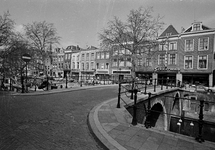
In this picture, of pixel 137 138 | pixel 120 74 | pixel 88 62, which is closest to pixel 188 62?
pixel 120 74

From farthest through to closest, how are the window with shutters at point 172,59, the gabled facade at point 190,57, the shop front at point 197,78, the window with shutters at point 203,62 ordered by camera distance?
the window with shutters at point 172,59 < the shop front at point 197,78 < the window with shutters at point 203,62 < the gabled facade at point 190,57

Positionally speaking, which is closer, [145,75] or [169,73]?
[169,73]

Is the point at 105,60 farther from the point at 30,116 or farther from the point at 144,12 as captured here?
the point at 30,116

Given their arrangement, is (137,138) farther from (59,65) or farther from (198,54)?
(59,65)

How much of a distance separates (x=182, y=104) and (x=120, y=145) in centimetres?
2109

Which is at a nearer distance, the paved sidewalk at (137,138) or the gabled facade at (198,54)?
the paved sidewalk at (137,138)

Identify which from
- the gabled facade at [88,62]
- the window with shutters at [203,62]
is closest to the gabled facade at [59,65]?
the gabled facade at [88,62]

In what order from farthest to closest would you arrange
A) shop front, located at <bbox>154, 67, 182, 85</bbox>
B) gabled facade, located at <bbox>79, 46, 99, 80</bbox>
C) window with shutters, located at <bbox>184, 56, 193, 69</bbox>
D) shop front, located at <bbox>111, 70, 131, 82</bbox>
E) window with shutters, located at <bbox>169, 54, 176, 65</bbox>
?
gabled facade, located at <bbox>79, 46, 99, 80</bbox> → shop front, located at <bbox>111, 70, 131, 82</bbox> → window with shutters, located at <bbox>169, 54, 176, 65</bbox> → shop front, located at <bbox>154, 67, 182, 85</bbox> → window with shutters, located at <bbox>184, 56, 193, 69</bbox>

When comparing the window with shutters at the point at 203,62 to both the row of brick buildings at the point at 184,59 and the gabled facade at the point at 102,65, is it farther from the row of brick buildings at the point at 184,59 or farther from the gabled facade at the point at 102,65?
the gabled facade at the point at 102,65

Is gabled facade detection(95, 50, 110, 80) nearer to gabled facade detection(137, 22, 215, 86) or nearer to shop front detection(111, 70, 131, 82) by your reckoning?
shop front detection(111, 70, 131, 82)

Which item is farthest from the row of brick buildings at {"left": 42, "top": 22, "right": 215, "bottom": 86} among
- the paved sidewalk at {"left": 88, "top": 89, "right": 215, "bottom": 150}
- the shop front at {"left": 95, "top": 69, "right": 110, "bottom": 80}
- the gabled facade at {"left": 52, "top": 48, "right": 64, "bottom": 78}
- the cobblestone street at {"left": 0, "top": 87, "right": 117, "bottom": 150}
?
the gabled facade at {"left": 52, "top": 48, "right": 64, "bottom": 78}

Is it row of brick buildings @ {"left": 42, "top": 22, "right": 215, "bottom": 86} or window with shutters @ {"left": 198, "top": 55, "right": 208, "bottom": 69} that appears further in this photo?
window with shutters @ {"left": 198, "top": 55, "right": 208, "bottom": 69}

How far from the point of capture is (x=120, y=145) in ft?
8.95

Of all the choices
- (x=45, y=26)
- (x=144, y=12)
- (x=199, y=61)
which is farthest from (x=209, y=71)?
(x=45, y=26)
